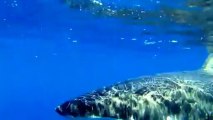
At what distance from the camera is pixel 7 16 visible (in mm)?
23547

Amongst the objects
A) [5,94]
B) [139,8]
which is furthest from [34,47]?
[5,94]

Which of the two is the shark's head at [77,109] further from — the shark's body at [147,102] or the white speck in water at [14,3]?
the white speck in water at [14,3]

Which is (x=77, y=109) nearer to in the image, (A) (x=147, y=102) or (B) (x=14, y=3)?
(A) (x=147, y=102)

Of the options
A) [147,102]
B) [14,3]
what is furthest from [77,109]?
[14,3]

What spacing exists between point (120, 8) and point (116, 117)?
1388 centimetres

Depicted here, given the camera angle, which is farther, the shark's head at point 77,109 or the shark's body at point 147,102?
the shark's body at point 147,102

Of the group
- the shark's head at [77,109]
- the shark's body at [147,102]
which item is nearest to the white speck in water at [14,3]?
the shark's body at [147,102]

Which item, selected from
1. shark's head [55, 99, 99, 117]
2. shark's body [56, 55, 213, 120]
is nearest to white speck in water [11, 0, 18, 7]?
shark's body [56, 55, 213, 120]

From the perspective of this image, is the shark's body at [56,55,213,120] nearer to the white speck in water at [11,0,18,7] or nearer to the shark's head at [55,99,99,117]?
the shark's head at [55,99,99,117]

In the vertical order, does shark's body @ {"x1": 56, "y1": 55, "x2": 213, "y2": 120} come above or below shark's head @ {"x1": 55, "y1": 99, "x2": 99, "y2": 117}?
below

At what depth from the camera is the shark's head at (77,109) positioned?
182 inches

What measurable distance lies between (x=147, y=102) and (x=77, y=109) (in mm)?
1195

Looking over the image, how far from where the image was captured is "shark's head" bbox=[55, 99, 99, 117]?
4.62 metres

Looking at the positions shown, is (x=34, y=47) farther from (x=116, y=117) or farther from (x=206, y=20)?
(x=116, y=117)
